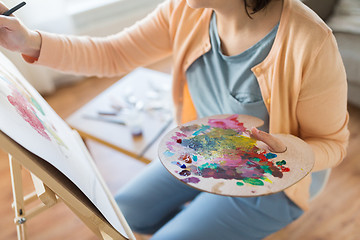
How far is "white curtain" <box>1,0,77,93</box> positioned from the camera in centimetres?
212

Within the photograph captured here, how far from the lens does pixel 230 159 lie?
670mm

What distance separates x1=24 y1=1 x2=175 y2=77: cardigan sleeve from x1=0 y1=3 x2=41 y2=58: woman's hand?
0.23 feet

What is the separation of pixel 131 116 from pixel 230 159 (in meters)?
0.86

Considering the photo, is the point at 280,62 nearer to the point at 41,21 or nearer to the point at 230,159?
the point at 230,159

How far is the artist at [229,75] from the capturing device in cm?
80

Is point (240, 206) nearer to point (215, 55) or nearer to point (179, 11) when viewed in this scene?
point (215, 55)

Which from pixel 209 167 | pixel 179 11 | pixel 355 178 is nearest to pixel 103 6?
pixel 179 11

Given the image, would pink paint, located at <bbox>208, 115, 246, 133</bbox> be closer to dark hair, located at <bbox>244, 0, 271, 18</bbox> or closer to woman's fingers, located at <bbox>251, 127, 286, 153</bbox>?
woman's fingers, located at <bbox>251, 127, 286, 153</bbox>

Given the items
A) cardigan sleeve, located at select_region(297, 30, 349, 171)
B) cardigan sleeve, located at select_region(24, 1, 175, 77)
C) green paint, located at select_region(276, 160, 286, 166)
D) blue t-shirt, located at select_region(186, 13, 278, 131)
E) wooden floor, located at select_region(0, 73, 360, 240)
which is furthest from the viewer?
wooden floor, located at select_region(0, 73, 360, 240)

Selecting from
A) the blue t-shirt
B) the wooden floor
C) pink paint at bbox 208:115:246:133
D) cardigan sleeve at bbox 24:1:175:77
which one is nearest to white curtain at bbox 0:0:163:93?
the wooden floor

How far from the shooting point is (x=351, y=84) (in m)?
1.84

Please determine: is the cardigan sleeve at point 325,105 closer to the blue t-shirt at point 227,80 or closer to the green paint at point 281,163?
the blue t-shirt at point 227,80

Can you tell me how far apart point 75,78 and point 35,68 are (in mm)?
343

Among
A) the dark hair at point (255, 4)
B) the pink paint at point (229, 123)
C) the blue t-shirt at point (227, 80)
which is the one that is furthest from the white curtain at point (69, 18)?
the pink paint at point (229, 123)
